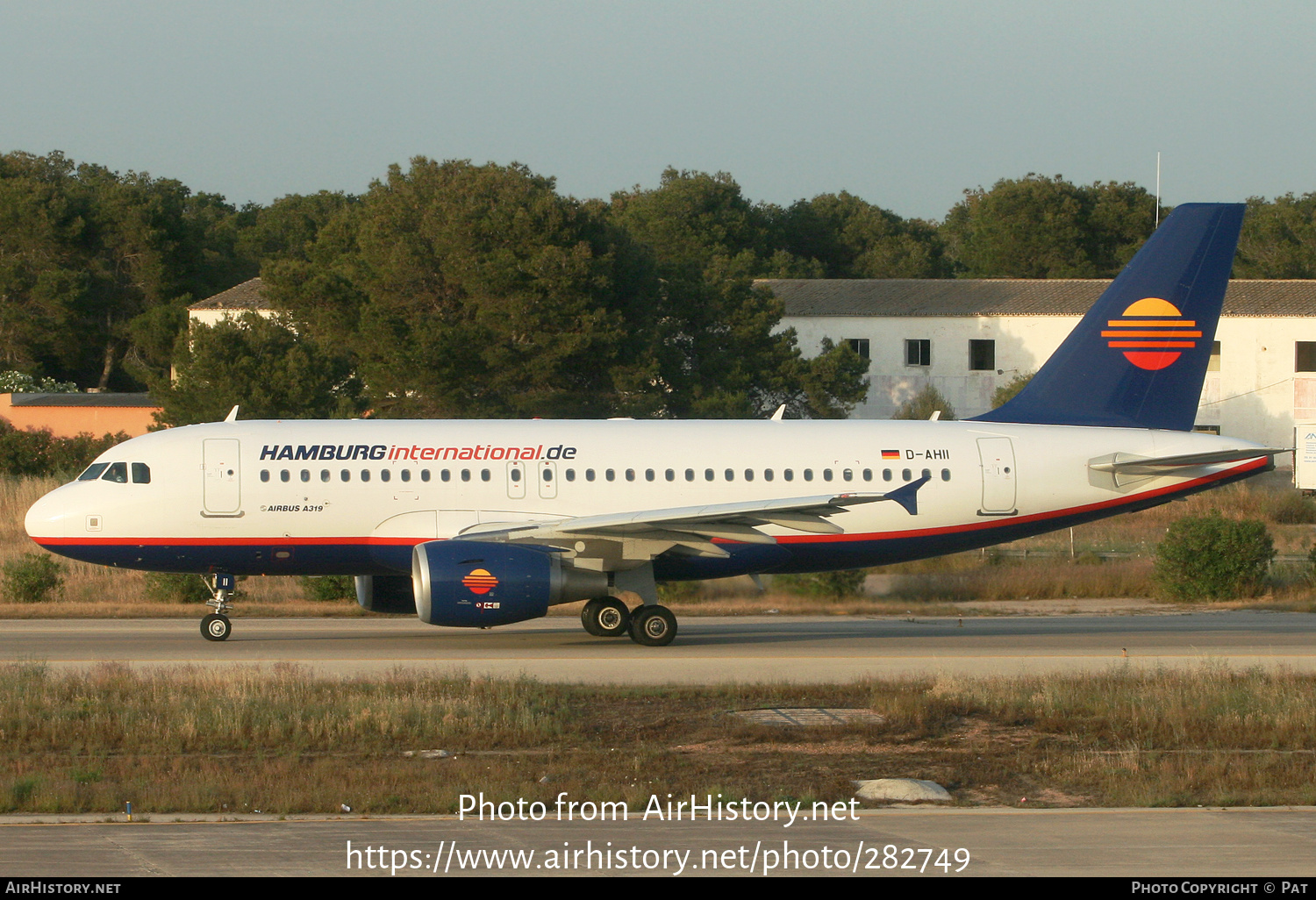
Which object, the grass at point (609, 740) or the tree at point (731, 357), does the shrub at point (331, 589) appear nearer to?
the grass at point (609, 740)

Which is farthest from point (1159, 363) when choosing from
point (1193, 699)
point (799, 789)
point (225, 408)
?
point (225, 408)

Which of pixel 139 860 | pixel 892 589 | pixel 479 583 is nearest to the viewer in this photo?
pixel 139 860

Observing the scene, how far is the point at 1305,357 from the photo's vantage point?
217 feet

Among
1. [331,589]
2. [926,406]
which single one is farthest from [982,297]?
[331,589]

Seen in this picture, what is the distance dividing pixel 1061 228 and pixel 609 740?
84261 millimetres

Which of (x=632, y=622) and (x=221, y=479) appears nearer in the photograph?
(x=221, y=479)

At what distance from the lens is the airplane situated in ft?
71.3

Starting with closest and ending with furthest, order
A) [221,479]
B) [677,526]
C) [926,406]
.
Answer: [677,526]
[221,479]
[926,406]

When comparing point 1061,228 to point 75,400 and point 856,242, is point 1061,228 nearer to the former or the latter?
point 856,242

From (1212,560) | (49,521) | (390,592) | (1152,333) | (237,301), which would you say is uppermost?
(237,301)

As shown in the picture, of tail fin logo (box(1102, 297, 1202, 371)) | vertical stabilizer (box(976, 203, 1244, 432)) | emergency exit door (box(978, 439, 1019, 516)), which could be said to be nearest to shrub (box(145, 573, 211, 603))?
emergency exit door (box(978, 439, 1019, 516))

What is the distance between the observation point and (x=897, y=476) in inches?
925

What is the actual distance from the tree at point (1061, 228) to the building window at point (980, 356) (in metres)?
22.7

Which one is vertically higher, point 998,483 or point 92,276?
point 92,276
